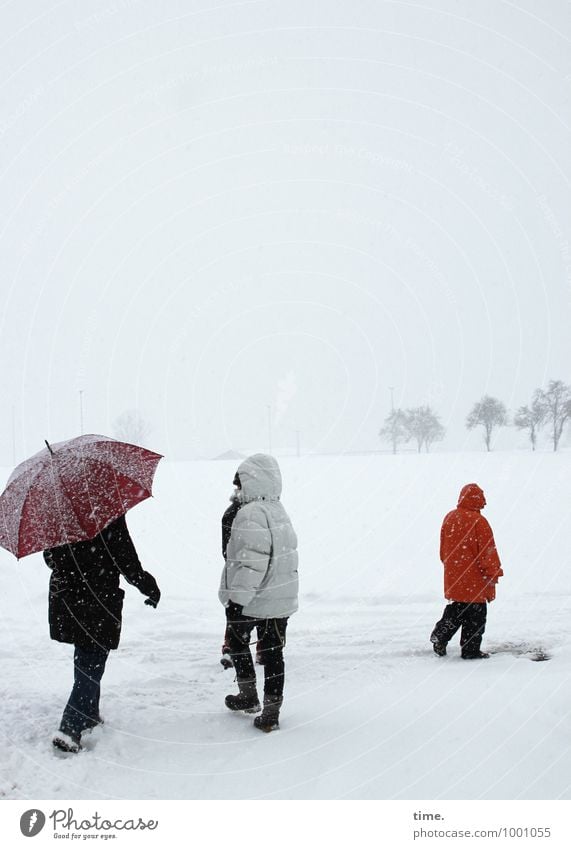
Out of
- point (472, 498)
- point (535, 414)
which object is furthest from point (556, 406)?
point (472, 498)

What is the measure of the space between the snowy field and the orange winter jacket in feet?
1.92

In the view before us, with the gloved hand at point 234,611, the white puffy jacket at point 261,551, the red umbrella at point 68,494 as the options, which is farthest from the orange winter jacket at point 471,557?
the red umbrella at point 68,494

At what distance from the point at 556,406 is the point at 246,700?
101 feet

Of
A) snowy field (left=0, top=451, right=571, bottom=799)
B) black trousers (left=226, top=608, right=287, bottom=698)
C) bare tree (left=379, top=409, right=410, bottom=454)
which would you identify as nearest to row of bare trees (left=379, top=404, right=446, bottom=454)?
bare tree (left=379, top=409, right=410, bottom=454)

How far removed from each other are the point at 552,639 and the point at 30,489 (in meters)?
5.18

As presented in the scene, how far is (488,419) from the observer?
36344mm

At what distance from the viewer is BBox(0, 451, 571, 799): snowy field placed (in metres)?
3.46

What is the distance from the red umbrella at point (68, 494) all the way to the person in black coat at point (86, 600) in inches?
8.9

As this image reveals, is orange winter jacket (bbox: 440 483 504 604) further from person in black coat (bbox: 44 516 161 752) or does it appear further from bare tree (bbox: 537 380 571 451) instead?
bare tree (bbox: 537 380 571 451)

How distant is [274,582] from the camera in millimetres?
4074

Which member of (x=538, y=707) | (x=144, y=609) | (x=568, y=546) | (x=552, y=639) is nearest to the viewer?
(x=538, y=707)

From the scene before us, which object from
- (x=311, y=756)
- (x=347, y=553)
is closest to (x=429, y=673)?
(x=311, y=756)

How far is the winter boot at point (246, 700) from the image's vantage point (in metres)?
4.40
